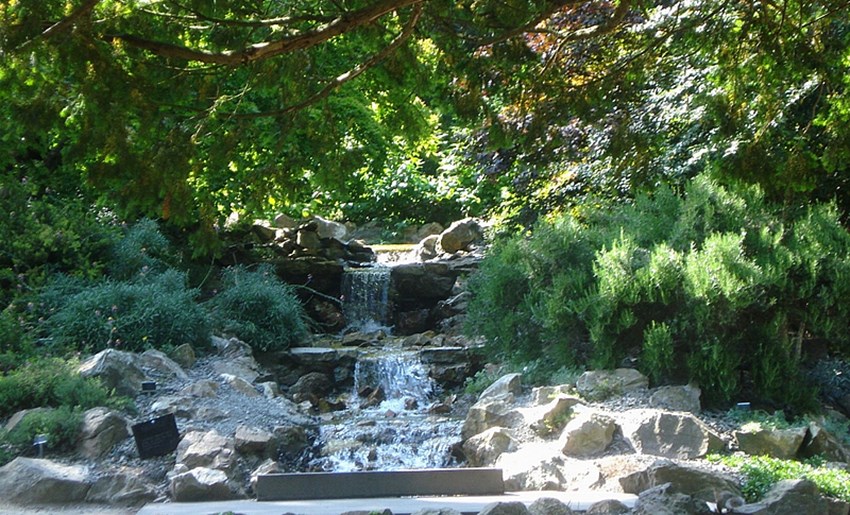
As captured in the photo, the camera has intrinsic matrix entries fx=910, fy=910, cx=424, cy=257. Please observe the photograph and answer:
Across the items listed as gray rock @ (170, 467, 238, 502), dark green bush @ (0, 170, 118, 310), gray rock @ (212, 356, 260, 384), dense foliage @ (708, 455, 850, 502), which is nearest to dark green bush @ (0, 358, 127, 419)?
gray rock @ (170, 467, 238, 502)

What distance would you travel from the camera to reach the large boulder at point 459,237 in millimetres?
16688

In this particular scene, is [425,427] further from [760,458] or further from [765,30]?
[765,30]

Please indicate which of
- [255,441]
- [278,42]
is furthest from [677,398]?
[278,42]

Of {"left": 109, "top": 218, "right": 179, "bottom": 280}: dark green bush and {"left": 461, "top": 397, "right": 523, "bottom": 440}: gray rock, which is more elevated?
{"left": 109, "top": 218, "right": 179, "bottom": 280}: dark green bush

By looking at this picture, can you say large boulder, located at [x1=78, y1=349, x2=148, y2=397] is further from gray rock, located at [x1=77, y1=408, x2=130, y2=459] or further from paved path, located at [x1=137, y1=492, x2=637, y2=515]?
paved path, located at [x1=137, y1=492, x2=637, y2=515]

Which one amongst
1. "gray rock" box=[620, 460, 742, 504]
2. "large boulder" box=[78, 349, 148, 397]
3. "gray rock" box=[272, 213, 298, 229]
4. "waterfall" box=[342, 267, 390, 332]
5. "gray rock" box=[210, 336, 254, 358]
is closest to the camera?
"gray rock" box=[620, 460, 742, 504]

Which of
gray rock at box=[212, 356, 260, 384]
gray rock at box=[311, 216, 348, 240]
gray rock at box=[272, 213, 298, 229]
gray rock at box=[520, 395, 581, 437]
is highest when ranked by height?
gray rock at box=[272, 213, 298, 229]

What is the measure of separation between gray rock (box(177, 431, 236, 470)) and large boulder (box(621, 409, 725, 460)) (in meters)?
3.21

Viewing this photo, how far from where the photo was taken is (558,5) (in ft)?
19.1

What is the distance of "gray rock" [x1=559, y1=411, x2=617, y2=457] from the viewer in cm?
720

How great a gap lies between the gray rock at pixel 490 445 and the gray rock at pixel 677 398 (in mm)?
1339

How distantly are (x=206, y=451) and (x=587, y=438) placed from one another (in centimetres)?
301

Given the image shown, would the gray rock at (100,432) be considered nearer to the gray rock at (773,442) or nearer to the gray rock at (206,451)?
the gray rock at (206,451)

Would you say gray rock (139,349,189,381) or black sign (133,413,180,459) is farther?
gray rock (139,349,189,381)
